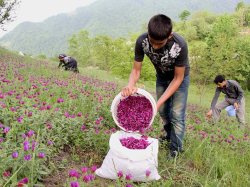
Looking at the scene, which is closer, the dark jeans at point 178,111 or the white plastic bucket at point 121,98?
the white plastic bucket at point 121,98

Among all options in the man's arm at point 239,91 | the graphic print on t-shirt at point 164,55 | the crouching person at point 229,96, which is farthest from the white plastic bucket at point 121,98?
the man's arm at point 239,91

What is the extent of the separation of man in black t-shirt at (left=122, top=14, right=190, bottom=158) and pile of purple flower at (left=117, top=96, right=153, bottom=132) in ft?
0.49

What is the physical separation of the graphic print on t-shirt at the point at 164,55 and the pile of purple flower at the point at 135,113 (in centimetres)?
48

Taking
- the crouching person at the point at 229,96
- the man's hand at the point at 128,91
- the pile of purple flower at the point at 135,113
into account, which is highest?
the man's hand at the point at 128,91

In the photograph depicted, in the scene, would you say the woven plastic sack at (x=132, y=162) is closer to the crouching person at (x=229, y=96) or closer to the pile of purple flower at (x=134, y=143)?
the pile of purple flower at (x=134, y=143)

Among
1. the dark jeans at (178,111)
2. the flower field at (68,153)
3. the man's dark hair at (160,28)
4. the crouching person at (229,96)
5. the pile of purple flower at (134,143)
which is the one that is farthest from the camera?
the crouching person at (229,96)

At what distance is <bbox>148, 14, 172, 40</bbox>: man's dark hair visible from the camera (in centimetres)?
337

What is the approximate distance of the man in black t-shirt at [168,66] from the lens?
3.43m

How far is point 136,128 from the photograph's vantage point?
386 cm

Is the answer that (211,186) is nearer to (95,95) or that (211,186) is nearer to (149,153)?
(149,153)

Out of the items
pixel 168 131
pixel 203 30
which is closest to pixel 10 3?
pixel 168 131

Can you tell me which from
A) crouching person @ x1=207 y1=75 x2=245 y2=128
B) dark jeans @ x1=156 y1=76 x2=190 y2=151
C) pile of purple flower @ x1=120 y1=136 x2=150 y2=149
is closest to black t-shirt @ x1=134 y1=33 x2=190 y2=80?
dark jeans @ x1=156 y1=76 x2=190 y2=151

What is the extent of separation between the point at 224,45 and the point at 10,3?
41.9 ft

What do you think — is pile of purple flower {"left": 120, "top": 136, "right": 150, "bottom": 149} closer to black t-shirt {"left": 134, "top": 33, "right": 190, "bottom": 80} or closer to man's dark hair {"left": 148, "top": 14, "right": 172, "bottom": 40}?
black t-shirt {"left": 134, "top": 33, "right": 190, "bottom": 80}
